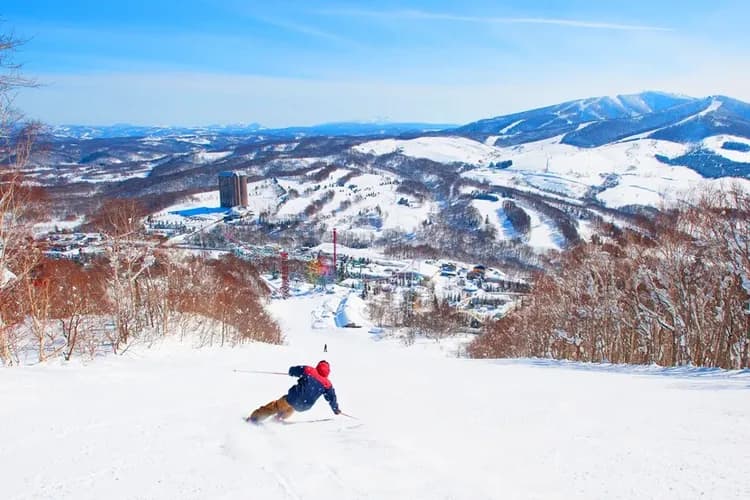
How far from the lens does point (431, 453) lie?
524cm

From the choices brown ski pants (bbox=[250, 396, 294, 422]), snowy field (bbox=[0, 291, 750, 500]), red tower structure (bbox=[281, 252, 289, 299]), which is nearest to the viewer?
snowy field (bbox=[0, 291, 750, 500])

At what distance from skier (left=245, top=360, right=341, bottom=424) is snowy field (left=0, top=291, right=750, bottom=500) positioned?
0.26 m

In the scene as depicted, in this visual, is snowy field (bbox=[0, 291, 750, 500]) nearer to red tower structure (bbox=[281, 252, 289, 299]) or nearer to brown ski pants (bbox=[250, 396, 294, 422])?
brown ski pants (bbox=[250, 396, 294, 422])

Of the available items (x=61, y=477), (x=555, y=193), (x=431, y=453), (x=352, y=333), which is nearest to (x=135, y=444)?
(x=61, y=477)

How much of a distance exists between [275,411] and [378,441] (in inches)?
66.7

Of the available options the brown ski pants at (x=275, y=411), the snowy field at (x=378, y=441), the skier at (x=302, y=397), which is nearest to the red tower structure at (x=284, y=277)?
the snowy field at (x=378, y=441)

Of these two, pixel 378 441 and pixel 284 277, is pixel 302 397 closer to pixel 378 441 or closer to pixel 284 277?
pixel 378 441

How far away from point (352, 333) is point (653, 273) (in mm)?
52996

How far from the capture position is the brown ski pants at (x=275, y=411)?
21.5ft

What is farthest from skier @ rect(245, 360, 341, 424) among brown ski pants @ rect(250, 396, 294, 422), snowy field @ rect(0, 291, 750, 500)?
snowy field @ rect(0, 291, 750, 500)

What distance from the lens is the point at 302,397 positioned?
6.79 metres

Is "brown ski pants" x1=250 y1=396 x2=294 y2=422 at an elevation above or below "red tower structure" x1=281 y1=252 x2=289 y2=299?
above

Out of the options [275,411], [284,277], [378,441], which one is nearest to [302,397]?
[275,411]

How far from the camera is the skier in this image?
21.6ft
